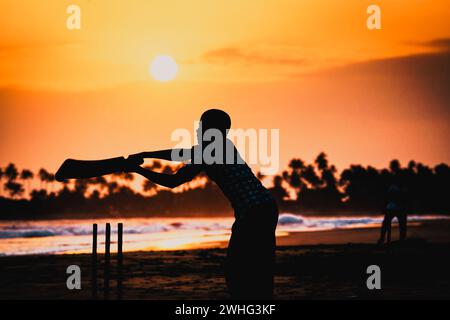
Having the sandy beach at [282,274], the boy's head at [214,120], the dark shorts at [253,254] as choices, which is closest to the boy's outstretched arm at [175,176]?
the boy's head at [214,120]

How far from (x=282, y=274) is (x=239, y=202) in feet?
33.9

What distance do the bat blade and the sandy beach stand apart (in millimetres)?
6476

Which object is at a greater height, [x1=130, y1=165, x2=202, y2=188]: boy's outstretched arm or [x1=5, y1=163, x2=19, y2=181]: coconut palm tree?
[x1=5, y1=163, x2=19, y2=181]: coconut palm tree

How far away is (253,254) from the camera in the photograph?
6742 millimetres

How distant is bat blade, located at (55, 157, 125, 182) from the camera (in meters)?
6.61

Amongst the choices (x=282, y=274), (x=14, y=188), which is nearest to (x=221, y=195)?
(x=14, y=188)

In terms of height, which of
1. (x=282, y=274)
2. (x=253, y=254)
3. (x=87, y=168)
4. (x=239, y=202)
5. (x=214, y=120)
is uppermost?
(x=214, y=120)

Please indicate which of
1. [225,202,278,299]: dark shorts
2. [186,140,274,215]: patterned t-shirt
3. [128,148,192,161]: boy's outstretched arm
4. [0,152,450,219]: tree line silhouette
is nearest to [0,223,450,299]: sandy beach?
[225,202,278,299]: dark shorts

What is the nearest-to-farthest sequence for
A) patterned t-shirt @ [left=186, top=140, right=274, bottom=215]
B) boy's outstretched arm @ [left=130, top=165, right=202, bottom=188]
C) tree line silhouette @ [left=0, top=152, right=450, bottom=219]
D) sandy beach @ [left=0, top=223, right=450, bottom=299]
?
patterned t-shirt @ [left=186, top=140, right=274, bottom=215], boy's outstretched arm @ [left=130, top=165, right=202, bottom=188], sandy beach @ [left=0, top=223, right=450, bottom=299], tree line silhouette @ [left=0, top=152, right=450, bottom=219]

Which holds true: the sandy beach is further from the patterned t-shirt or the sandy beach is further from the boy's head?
the boy's head

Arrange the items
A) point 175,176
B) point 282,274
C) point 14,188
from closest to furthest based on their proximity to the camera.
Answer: point 175,176, point 282,274, point 14,188

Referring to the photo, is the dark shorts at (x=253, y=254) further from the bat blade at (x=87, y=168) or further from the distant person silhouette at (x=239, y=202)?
the bat blade at (x=87, y=168)

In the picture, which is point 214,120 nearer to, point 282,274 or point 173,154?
point 173,154

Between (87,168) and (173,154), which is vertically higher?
(173,154)
